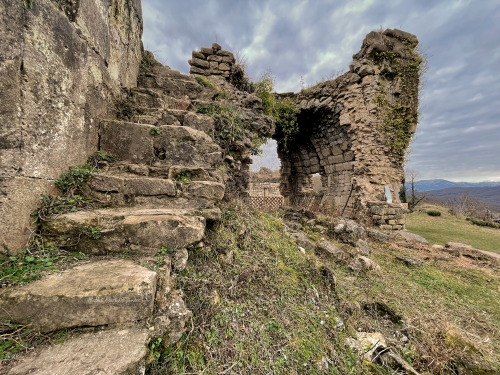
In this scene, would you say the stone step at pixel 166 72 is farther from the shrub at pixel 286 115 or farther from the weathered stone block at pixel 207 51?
the shrub at pixel 286 115

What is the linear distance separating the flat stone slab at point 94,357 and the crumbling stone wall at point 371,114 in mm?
8280

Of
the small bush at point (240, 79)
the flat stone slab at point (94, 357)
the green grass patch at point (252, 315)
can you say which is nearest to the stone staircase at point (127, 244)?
the flat stone slab at point (94, 357)

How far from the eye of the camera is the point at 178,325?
142cm

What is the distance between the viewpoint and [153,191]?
2301mm

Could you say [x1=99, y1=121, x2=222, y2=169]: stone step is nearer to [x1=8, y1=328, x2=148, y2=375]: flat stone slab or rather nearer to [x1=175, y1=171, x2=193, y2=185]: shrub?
[x1=175, y1=171, x2=193, y2=185]: shrub

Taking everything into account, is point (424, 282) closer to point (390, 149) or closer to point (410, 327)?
point (410, 327)

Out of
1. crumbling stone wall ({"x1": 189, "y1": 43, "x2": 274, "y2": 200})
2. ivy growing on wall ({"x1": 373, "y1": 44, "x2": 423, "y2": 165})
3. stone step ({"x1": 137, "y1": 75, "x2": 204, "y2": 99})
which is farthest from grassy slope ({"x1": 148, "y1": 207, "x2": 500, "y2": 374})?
ivy growing on wall ({"x1": 373, "y1": 44, "x2": 423, "y2": 165})

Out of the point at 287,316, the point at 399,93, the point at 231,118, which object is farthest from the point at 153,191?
the point at 399,93

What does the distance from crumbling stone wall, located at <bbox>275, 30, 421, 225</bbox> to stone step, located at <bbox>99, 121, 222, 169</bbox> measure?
23.3ft

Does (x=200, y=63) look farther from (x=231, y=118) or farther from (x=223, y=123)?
(x=223, y=123)

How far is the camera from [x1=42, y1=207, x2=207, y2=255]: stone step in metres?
1.71

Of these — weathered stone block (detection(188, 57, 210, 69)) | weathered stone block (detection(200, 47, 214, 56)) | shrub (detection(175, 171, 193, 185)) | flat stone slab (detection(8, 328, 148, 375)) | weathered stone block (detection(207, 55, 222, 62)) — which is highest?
weathered stone block (detection(200, 47, 214, 56))

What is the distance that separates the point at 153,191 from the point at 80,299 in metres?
1.20

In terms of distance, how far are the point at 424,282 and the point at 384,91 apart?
6970 millimetres
